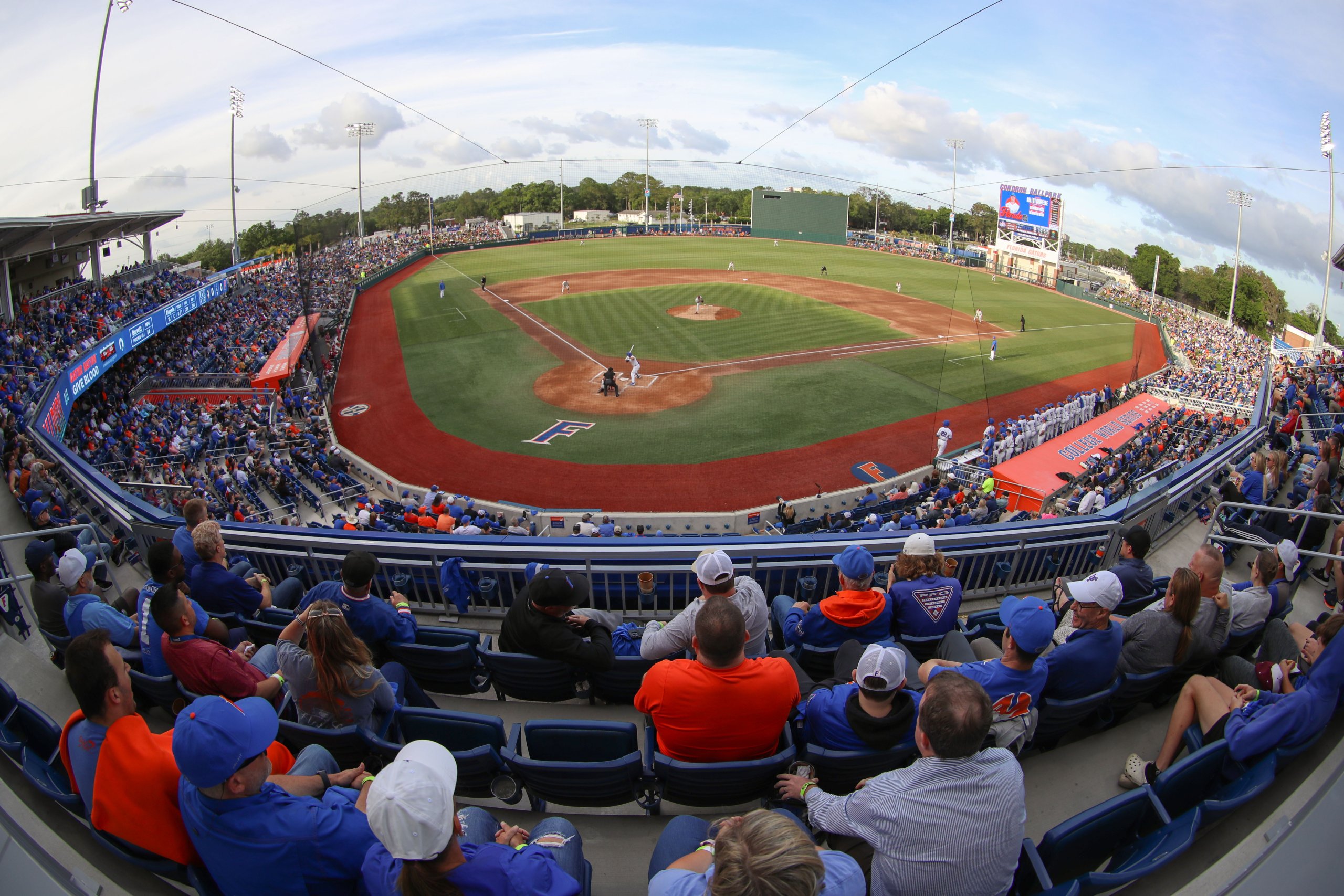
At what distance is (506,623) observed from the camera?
4504 millimetres

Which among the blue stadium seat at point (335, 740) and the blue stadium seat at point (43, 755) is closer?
the blue stadium seat at point (43, 755)

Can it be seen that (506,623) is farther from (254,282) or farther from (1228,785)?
(254,282)

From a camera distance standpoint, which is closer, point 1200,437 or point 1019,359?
point 1200,437

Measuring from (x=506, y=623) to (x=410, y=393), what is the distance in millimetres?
25234

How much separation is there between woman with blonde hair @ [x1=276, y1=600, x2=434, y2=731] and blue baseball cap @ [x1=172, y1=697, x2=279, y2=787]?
0.92 metres

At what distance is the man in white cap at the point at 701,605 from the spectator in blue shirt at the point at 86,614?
3499 mm

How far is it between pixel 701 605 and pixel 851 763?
3.75ft

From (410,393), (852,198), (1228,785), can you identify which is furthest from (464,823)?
(852,198)

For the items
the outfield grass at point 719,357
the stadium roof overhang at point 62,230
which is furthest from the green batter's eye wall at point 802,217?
the stadium roof overhang at point 62,230

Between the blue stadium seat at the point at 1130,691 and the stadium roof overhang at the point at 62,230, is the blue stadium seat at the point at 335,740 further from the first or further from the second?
the stadium roof overhang at the point at 62,230

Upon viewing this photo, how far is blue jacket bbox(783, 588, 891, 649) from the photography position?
4.54 meters

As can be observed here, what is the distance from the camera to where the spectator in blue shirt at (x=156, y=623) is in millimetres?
4323

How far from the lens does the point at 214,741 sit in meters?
2.57

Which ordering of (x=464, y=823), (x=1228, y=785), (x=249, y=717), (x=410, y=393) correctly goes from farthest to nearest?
(x=410, y=393), (x=1228, y=785), (x=464, y=823), (x=249, y=717)
